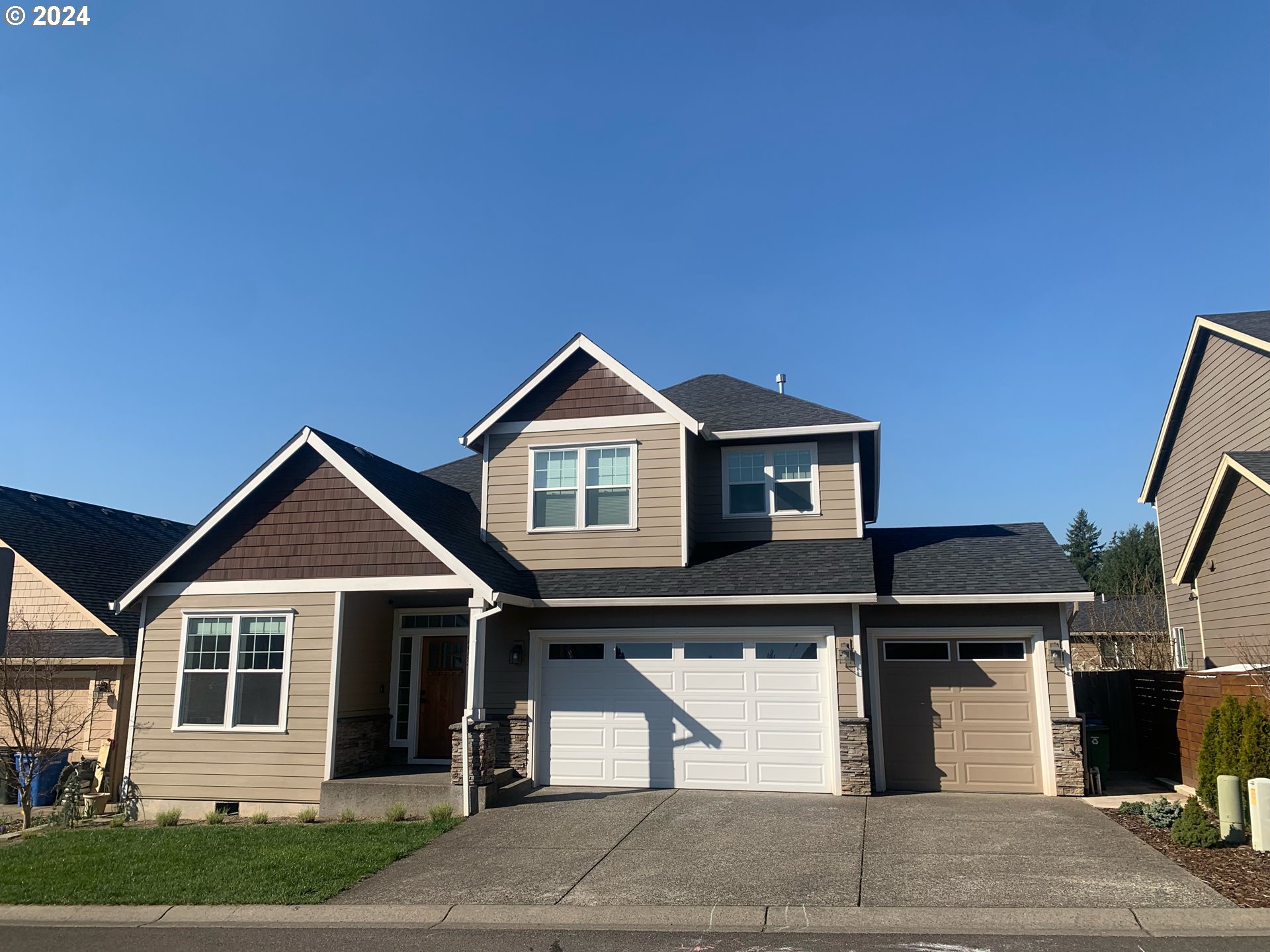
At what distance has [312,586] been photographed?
1434 cm

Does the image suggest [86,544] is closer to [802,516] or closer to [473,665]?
[473,665]

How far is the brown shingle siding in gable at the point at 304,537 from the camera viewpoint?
14172 mm

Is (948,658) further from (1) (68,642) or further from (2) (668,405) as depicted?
(1) (68,642)

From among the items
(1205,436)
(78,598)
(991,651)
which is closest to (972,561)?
(991,651)

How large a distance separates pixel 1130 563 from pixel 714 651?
45.0 metres

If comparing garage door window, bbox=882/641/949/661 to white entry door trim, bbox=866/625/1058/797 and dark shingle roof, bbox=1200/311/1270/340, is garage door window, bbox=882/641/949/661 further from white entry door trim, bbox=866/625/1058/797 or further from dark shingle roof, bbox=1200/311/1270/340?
dark shingle roof, bbox=1200/311/1270/340

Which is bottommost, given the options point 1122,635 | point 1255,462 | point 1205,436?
point 1122,635

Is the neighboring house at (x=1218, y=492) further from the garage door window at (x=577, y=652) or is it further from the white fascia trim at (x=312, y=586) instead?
the white fascia trim at (x=312, y=586)

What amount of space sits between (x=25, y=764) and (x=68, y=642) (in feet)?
9.35

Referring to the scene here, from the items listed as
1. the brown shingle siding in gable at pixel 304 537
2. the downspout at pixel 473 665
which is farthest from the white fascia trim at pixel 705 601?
the brown shingle siding in gable at pixel 304 537

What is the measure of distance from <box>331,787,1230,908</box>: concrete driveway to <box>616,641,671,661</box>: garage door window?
7.53 feet

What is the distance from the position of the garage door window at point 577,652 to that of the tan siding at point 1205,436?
10.8 m

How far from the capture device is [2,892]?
9617 mm

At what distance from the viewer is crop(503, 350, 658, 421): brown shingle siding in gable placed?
15984 millimetres
